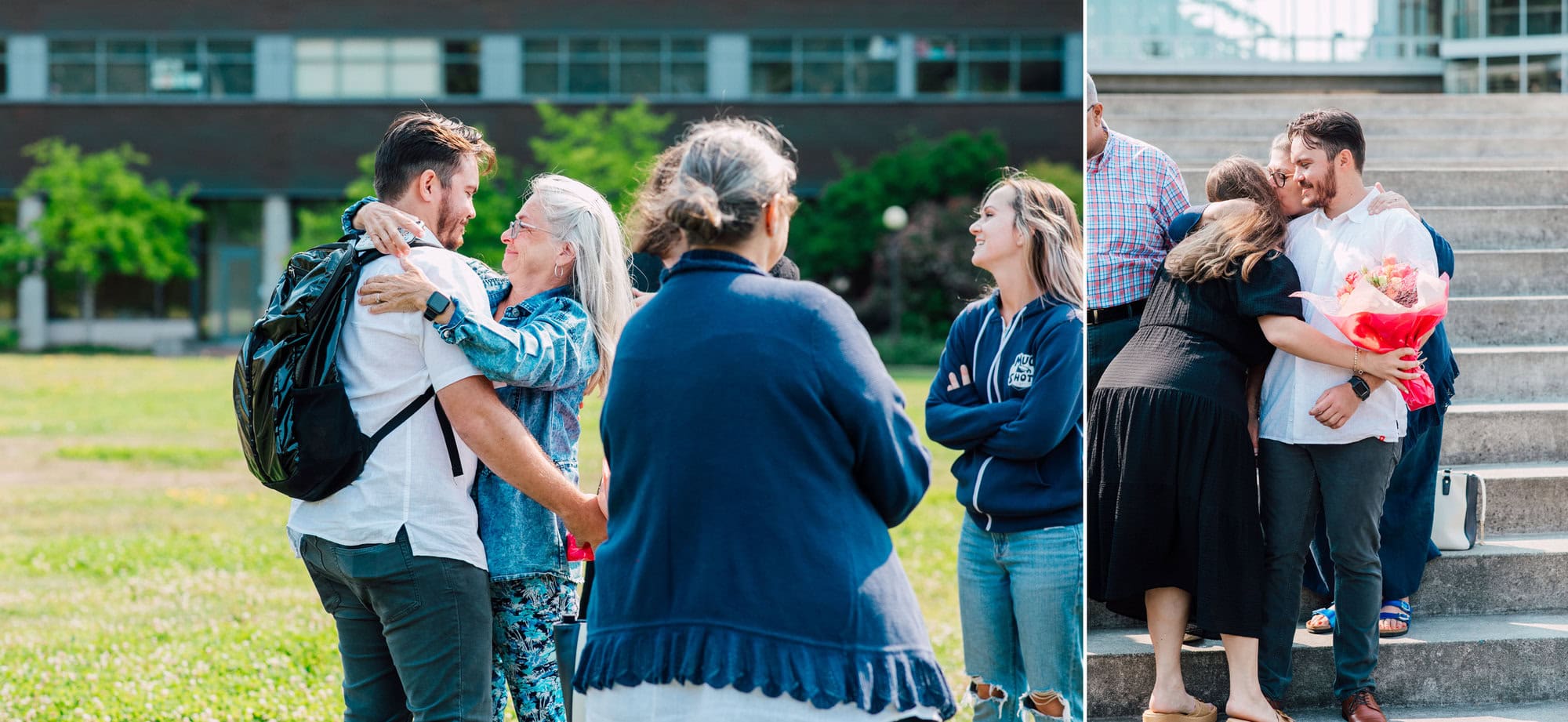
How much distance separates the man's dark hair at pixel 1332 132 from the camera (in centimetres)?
432

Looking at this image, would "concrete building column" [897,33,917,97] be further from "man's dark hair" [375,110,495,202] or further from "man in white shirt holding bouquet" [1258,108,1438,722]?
"man's dark hair" [375,110,495,202]

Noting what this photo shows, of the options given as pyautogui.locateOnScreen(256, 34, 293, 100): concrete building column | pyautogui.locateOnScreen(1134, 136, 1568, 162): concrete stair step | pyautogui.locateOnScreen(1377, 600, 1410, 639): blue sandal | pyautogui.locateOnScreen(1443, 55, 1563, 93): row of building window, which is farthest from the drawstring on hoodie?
A: pyautogui.locateOnScreen(256, 34, 293, 100): concrete building column

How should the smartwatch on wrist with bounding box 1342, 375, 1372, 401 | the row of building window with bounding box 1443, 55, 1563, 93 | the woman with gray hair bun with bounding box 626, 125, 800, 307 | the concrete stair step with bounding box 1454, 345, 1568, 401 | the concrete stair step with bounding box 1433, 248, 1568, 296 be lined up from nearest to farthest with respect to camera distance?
the woman with gray hair bun with bounding box 626, 125, 800, 307
the smartwatch on wrist with bounding box 1342, 375, 1372, 401
the concrete stair step with bounding box 1454, 345, 1568, 401
the concrete stair step with bounding box 1433, 248, 1568, 296
the row of building window with bounding box 1443, 55, 1563, 93

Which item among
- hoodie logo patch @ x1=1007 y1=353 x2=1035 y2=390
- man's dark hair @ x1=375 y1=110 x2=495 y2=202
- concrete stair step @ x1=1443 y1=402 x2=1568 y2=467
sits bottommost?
concrete stair step @ x1=1443 y1=402 x2=1568 y2=467

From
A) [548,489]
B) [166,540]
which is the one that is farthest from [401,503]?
[166,540]

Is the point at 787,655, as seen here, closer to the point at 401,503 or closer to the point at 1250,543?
the point at 401,503

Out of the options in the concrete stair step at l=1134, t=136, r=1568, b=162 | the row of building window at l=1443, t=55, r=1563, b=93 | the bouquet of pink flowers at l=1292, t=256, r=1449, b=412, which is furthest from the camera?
the row of building window at l=1443, t=55, r=1563, b=93

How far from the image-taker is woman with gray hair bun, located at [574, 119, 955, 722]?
2.46 metres

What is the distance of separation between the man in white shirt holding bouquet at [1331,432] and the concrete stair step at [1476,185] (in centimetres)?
308

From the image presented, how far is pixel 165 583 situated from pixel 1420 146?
8.85 metres

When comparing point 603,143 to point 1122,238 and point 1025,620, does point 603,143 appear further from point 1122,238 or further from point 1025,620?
point 1025,620

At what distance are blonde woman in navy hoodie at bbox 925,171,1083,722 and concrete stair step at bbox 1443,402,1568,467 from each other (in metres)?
2.84

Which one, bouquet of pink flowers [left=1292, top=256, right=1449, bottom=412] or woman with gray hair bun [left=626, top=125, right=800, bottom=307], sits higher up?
woman with gray hair bun [left=626, top=125, right=800, bottom=307]

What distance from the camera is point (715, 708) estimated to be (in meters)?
2.50
